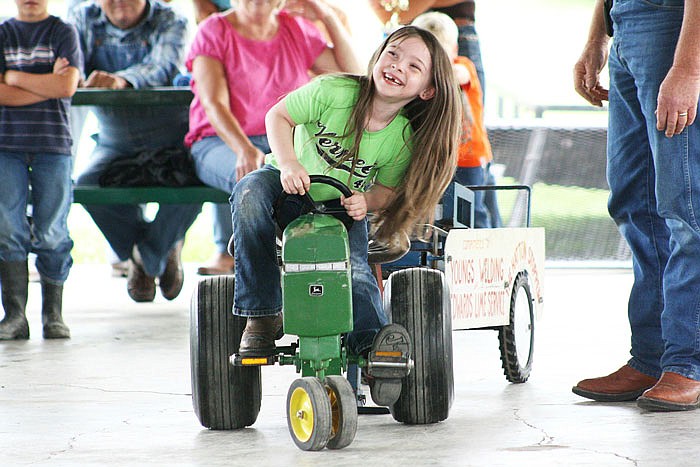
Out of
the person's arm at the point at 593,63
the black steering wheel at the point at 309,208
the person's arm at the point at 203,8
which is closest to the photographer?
the black steering wheel at the point at 309,208

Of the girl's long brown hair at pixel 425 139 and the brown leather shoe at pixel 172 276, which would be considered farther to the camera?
the brown leather shoe at pixel 172 276

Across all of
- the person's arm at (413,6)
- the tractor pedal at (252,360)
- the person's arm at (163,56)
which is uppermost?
the person's arm at (413,6)

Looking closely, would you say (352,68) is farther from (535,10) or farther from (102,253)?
(535,10)

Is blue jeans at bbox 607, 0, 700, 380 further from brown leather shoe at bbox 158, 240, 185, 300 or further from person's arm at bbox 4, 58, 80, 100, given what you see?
brown leather shoe at bbox 158, 240, 185, 300

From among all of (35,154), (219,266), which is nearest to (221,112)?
(35,154)

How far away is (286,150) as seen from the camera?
2.68 m

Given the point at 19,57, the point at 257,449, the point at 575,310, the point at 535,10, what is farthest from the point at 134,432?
the point at 535,10

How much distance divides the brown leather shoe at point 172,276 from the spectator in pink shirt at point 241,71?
2.41ft

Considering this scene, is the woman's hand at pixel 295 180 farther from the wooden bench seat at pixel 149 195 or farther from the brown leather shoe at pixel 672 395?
the wooden bench seat at pixel 149 195

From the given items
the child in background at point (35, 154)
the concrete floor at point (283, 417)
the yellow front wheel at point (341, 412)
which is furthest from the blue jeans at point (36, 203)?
the yellow front wheel at point (341, 412)

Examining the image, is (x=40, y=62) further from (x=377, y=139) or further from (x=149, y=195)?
(x=377, y=139)

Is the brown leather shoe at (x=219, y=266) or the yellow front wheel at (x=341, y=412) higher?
the yellow front wheel at (x=341, y=412)

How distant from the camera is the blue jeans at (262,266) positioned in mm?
2619

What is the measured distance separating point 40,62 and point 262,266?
7.56 ft
